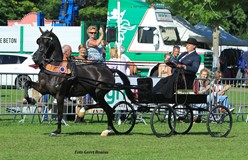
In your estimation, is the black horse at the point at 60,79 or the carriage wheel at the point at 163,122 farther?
the carriage wheel at the point at 163,122

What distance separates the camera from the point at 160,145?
48.3 ft

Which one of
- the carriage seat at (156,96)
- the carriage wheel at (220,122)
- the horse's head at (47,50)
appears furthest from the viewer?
the carriage wheel at (220,122)

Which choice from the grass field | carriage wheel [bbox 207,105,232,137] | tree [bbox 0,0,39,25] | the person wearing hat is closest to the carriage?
carriage wheel [bbox 207,105,232,137]

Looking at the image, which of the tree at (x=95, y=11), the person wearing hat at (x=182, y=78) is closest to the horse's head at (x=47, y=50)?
the person wearing hat at (x=182, y=78)

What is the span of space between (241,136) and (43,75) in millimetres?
4311

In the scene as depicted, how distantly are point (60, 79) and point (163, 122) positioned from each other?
89.3 inches

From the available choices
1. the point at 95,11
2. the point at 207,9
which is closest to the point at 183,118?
the point at 207,9

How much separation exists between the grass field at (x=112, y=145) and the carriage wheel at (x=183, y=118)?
0.19 metres

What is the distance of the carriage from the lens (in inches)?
628

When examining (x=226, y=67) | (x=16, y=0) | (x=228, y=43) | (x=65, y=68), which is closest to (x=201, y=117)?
(x=65, y=68)

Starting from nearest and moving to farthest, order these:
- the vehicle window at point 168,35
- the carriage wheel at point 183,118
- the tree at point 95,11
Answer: the carriage wheel at point 183,118, the vehicle window at point 168,35, the tree at point 95,11

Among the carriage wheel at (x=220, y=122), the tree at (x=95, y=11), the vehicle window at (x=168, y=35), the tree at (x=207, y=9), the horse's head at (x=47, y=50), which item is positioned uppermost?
the tree at (x=95, y=11)

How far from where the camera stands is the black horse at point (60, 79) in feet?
52.2

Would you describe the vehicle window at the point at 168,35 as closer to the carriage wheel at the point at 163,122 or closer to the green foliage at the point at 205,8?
the green foliage at the point at 205,8
